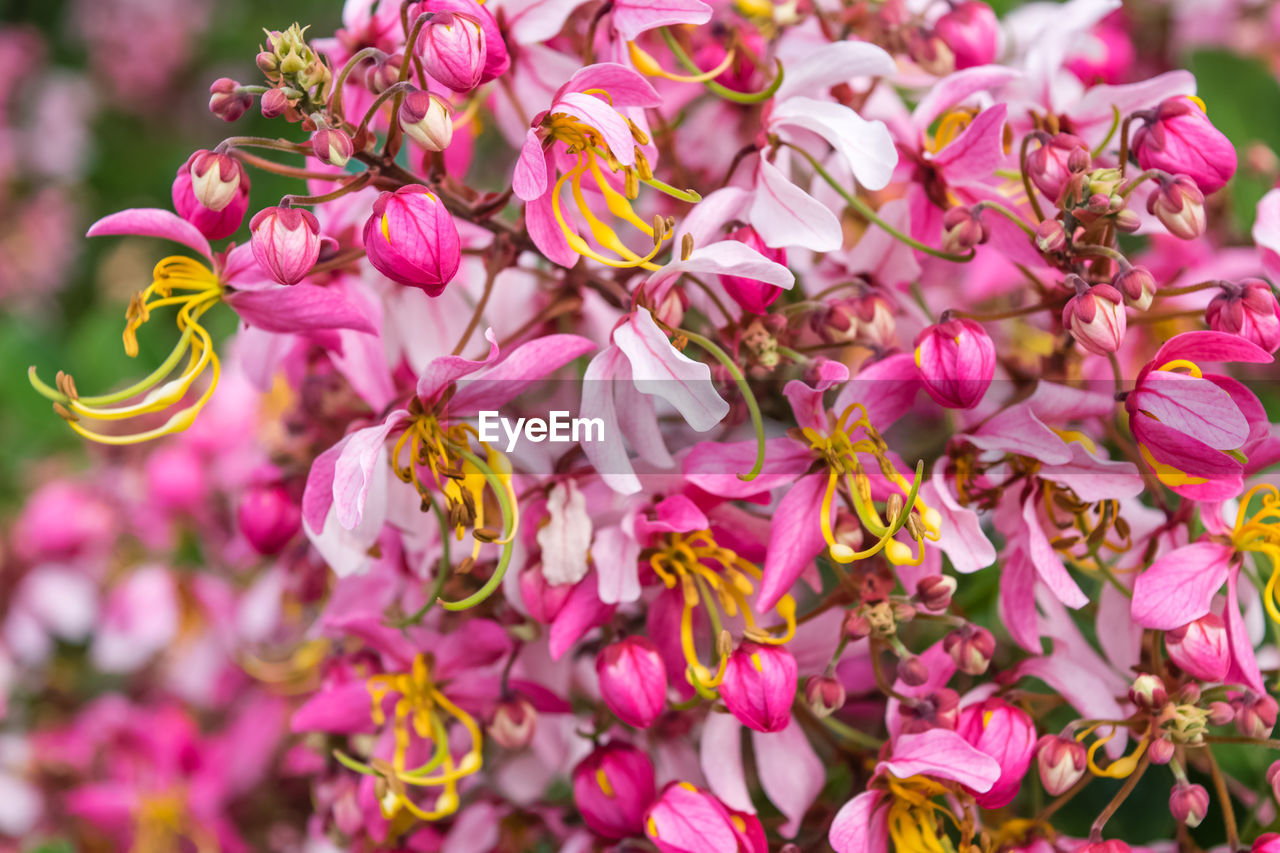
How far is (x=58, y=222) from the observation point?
5.57ft

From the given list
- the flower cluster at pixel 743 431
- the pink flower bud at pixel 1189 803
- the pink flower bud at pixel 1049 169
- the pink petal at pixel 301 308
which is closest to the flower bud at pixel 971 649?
the flower cluster at pixel 743 431

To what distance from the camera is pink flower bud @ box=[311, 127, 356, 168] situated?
473 mm

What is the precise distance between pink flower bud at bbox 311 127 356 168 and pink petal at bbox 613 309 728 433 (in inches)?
5.8

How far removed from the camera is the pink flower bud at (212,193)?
19.7 inches

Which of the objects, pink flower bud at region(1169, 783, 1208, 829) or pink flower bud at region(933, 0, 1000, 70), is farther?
pink flower bud at region(933, 0, 1000, 70)

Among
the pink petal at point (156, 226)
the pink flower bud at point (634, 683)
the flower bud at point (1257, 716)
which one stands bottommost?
the flower bud at point (1257, 716)

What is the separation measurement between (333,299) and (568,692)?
0.29m

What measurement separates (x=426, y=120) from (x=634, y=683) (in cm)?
29

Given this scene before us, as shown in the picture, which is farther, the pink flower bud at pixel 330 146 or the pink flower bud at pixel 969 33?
the pink flower bud at pixel 969 33

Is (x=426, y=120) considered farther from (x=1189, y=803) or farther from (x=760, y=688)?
(x=1189, y=803)

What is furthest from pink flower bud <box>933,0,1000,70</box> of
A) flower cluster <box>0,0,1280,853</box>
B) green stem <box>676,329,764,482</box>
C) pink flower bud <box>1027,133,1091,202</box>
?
green stem <box>676,329,764,482</box>

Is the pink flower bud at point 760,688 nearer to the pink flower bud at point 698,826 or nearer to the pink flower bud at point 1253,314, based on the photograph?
the pink flower bud at point 698,826

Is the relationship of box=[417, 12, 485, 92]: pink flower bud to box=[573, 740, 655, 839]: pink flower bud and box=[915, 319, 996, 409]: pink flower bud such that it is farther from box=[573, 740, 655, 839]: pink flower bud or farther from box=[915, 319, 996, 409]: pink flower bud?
box=[573, 740, 655, 839]: pink flower bud

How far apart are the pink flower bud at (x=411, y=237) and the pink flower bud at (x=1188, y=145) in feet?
1.19
